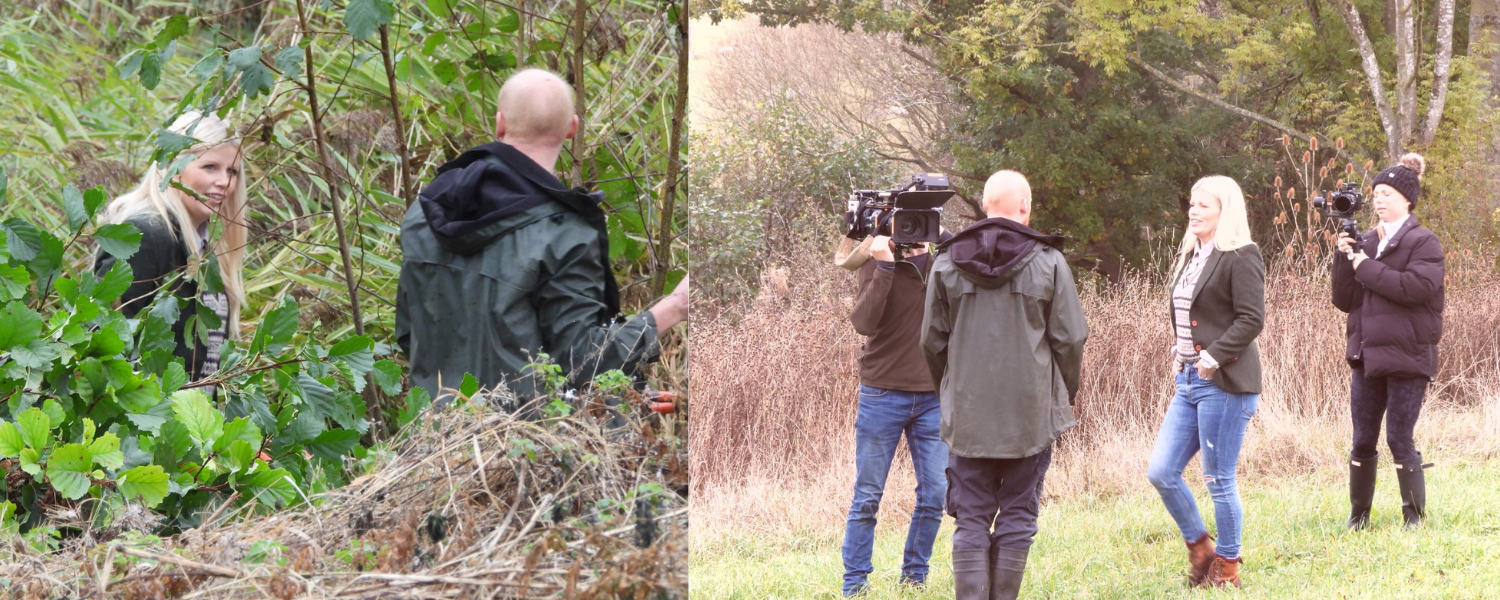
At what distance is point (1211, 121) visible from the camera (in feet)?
8.55

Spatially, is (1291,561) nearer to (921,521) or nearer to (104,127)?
(921,521)

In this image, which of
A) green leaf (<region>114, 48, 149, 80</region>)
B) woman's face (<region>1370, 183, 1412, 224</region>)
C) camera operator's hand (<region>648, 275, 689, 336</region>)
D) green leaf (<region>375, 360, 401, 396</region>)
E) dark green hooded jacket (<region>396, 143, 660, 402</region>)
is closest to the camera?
dark green hooded jacket (<region>396, 143, 660, 402</region>)

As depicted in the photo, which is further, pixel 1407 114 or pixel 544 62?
pixel 1407 114

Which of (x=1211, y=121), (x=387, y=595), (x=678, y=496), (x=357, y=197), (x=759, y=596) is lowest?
(x=759, y=596)

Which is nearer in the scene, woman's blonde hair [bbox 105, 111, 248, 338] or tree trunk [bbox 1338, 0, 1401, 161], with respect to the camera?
tree trunk [bbox 1338, 0, 1401, 161]

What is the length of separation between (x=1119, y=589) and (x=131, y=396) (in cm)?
231

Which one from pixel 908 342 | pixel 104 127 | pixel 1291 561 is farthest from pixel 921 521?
pixel 104 127

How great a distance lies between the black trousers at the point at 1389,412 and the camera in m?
2.58

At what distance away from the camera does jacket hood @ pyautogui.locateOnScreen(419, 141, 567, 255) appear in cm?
164

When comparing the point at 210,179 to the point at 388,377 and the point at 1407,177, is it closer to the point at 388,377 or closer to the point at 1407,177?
the point at 388,377

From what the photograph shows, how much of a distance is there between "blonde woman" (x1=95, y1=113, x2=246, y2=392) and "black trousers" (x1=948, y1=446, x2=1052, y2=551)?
199cm

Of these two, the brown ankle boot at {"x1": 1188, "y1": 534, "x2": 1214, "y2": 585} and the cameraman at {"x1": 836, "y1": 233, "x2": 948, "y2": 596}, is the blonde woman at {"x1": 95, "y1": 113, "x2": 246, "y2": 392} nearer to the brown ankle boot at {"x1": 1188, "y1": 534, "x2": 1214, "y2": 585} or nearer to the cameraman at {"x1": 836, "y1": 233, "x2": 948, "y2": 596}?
the cameraman at {"x1": 836, "y1": 233, "x2": 948, "y2": 596}

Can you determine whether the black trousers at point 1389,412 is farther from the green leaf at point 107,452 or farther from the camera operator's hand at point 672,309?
the green leaf at point 107,452

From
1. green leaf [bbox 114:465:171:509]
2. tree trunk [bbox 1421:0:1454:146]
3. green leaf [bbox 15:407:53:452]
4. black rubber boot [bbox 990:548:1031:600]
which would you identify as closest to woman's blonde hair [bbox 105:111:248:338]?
green leaf [bbox 15:407:53:452]
